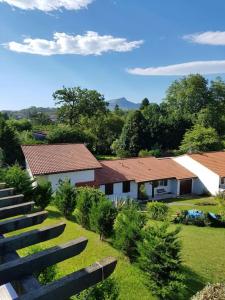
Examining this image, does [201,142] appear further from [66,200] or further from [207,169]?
[66,200]

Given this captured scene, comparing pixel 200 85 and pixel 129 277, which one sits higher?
pixel 200 85

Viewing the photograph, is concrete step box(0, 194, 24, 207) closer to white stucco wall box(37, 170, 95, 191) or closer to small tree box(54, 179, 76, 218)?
small tree box(54, 179, 76, 218)

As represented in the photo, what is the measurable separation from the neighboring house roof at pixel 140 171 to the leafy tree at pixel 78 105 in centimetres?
3521

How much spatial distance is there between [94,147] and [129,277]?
53.5m

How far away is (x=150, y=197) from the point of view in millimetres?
38250

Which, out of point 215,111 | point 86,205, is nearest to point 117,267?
point 86,205

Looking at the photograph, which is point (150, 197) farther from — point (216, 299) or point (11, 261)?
point (11, 261)

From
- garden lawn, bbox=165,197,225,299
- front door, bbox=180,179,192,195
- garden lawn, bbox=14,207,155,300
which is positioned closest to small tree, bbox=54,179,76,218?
garden lawn, bbox=14,207,155,300

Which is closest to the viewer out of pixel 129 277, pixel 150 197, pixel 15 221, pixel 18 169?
pixel 15 221

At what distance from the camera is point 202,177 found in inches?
1608

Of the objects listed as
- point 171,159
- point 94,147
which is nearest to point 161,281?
point 171,159

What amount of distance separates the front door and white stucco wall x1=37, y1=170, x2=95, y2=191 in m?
12.3

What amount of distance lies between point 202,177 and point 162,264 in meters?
30.8

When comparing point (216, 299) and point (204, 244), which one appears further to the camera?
point (204, 244)
